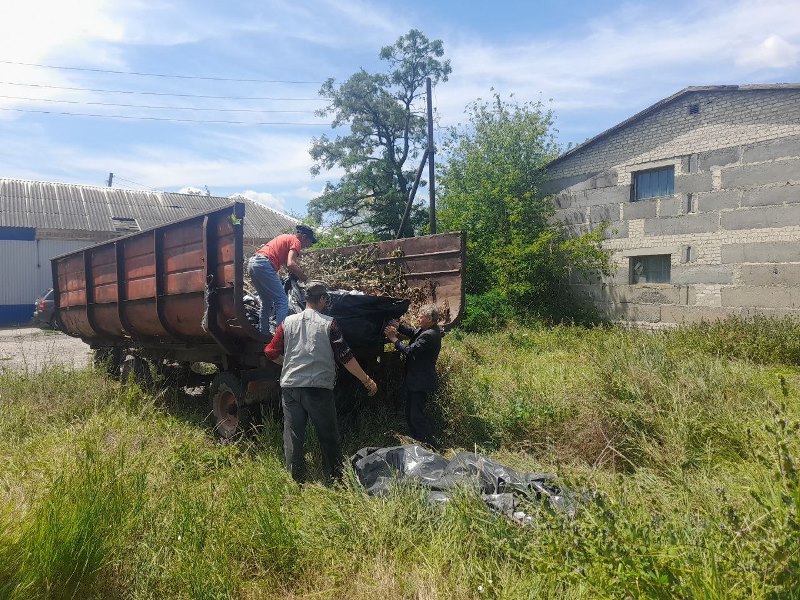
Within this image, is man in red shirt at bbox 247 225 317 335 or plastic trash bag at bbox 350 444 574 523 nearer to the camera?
plastic trash bag at bbox 350 444 574 523

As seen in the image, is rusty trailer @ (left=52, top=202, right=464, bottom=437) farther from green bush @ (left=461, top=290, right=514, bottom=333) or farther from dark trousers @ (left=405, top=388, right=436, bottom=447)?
green bush @ (left=461, top=290, right=514, bottom=333)

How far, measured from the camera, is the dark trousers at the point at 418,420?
16.3 feet

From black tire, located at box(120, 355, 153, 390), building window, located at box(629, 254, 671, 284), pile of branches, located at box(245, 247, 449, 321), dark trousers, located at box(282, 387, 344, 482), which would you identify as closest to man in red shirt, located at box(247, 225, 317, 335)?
pile of branches, located at box(245, 247, 449, 321)

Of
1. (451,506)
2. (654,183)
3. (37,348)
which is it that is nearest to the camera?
(451,506)

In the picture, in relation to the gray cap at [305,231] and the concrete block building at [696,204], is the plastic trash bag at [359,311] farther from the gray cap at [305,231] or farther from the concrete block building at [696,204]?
the concrete block building at [696,204]

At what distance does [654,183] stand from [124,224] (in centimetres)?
2033

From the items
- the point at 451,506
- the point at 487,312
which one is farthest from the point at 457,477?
the point at 487,312

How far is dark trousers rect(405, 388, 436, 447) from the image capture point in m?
4.97

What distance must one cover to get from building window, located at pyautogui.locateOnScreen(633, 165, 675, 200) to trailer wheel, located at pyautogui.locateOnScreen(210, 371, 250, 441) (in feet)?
32.0

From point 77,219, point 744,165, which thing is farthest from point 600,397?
point 77,219

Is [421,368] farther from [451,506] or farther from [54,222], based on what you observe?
[54,222]

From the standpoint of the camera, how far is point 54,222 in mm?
20984

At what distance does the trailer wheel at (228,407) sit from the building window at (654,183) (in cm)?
975

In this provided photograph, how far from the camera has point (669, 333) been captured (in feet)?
30.1
